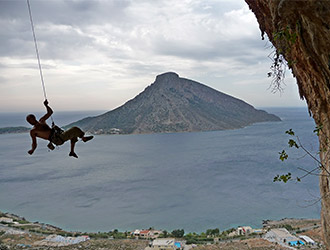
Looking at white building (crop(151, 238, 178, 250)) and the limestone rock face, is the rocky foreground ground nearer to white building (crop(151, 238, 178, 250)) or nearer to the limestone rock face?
white building (crop(151, 238, 178, 250))

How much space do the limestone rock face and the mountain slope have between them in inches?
2800

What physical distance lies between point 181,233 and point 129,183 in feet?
40.2

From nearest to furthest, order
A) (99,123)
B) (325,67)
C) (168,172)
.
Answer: (325,67), (168,172), (99,123)

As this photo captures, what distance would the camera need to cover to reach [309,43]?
2.11 m

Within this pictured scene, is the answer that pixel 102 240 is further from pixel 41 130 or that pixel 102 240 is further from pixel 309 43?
pixel 309 43

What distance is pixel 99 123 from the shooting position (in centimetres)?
8375

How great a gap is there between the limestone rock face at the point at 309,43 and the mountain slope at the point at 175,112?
71123mm

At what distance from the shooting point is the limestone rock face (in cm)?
173

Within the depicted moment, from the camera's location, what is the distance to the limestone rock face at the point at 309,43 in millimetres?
1731

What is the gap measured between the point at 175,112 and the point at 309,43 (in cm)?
8280

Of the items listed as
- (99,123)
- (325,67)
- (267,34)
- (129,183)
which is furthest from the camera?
(99,123)

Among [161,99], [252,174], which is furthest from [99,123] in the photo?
[252,174]

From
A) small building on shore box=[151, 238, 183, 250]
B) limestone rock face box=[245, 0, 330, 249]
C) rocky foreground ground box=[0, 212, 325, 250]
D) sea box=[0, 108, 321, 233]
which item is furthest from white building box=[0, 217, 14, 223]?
limestone rock face box=[245, 0, 330, 249]

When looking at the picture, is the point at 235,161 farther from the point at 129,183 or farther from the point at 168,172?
the point at 129,183
